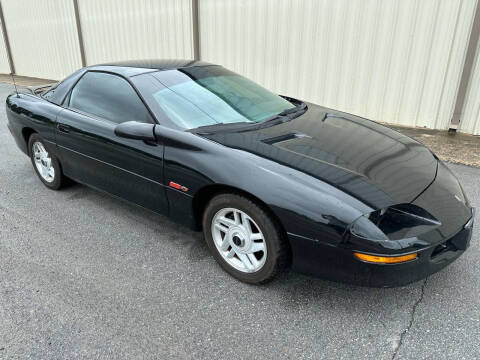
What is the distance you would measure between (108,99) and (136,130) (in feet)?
2.39

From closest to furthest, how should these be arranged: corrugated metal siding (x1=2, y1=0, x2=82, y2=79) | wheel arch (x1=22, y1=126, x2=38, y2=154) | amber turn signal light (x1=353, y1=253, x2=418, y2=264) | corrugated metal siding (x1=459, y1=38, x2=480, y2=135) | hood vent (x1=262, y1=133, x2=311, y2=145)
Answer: amber turn signal light (x1=353, y1=253, x2=418, y2=264)
hood vent (x1=262, y1=133, x2=311, y2=145)
wheel arch (x1=22, y1=126, x2=38, y2=154)
corrugated metal siding (x1=459, y1=38, x2=480, y2=135)
corrugated metal siding (x1=2, y1=0, x2=82, y2=79)

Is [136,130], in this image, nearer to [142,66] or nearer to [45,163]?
[142,66]

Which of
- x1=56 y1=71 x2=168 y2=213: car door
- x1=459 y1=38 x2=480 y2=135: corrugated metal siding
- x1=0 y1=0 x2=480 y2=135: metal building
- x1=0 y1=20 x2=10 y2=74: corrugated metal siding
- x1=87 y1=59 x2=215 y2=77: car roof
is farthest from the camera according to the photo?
x1=0 y1=20 x2=10 y2=74: corrugated metal siding

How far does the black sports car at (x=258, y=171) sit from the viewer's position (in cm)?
204

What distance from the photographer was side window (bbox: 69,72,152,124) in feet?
9.70

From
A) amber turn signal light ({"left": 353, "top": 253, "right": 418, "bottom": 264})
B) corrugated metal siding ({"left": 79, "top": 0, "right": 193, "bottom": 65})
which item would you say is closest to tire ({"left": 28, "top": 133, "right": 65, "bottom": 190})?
amber turn signal light ({"left": 353, "top": 253, "right": 418, "bottom": 264})

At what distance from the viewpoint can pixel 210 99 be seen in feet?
9.98

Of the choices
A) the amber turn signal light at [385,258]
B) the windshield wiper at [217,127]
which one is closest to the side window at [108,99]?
the windshield wiper at [217,127]

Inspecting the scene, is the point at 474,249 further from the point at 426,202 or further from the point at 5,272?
the point at 5,272

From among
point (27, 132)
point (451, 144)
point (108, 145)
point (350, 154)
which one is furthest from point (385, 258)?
point (451, 144)

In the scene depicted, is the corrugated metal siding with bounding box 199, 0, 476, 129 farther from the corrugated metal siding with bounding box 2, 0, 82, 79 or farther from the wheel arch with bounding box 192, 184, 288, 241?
the corrugated metal siding with bounding box 2, 0, 82, 79

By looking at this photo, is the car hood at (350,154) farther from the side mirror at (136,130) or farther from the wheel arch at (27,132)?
the wheel arch at (27,132)

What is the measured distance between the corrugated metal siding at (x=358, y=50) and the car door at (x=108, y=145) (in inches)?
170

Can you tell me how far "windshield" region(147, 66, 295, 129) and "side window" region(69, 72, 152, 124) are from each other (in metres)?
0.20
